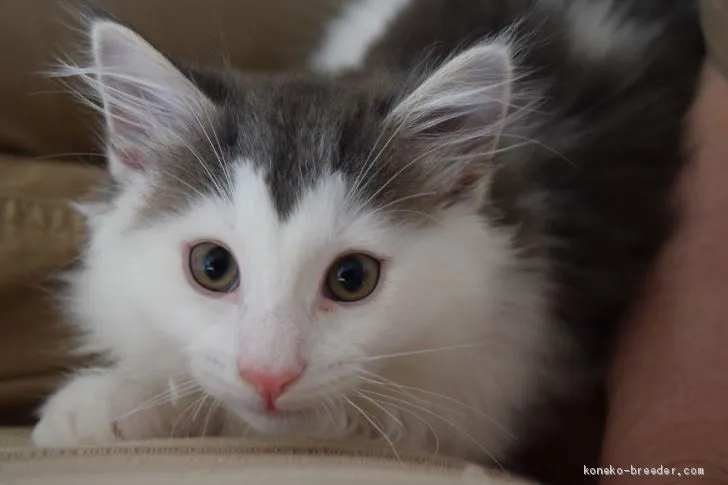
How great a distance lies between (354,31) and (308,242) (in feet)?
3.20

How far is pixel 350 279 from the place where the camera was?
39.5 inches

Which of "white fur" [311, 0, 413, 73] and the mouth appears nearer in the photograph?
the mouth

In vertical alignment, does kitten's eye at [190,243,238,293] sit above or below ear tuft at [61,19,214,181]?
below

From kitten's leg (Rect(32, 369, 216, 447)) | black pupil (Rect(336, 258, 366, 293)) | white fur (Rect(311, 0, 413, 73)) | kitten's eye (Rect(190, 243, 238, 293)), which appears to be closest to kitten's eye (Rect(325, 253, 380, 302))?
black pupil (Rect(336, 258, 366, 293))

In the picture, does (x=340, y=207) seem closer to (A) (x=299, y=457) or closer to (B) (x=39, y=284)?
(A) (x=299, y=457)

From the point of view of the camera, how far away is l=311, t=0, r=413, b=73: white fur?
1.72 metres

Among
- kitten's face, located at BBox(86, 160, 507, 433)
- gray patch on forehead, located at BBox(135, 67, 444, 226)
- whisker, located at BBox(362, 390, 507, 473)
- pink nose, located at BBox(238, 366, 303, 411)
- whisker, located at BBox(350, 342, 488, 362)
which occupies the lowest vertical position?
whisker, located at BBox(362, 390, 507, 473)

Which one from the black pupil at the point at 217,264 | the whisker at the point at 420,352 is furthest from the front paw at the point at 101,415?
the whisker at the point at 420,352

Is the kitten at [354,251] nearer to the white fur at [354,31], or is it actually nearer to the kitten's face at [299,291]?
the kitten's face at [299,291]

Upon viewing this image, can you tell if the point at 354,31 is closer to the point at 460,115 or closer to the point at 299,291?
the point at 460,115

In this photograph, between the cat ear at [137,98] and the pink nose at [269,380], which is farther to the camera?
the cat ear at [137,98]

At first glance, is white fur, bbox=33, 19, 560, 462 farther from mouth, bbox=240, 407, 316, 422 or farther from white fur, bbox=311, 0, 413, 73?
white fur, bbox=311, 0, 413, 73

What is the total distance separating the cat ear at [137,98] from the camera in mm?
1046

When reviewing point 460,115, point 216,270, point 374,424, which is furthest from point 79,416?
point 460,115
